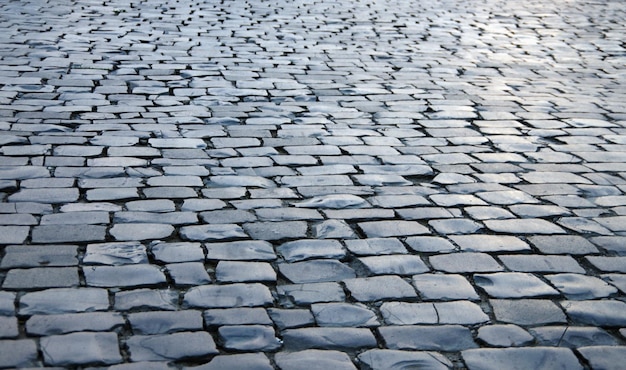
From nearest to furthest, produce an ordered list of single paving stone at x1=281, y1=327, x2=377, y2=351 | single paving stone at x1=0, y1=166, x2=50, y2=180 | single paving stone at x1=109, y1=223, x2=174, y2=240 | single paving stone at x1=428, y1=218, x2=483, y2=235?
single paving stone at x1=281, y1=327, x2=377, y2=351
single paving stone at x1=109, y1=223, x2=174, y2=240
single paving stone at x1=428, y1=218, x2=483, y2=235
single paving stone at x1=0, y1=166, x2=50, y2=180

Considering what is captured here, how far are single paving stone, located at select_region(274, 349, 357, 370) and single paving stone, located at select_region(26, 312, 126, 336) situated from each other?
24.1 inches

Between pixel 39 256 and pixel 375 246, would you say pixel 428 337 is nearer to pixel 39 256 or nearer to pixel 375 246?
pixel 375 246

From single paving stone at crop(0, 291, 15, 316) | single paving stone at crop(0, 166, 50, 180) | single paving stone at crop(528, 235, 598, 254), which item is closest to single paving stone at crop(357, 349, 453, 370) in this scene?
single paving stone at crop(528, 235, 598, 254)

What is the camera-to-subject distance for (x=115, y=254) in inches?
134

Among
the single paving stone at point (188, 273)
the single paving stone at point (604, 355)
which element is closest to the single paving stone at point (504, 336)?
the single paving stone at point (604, 355)

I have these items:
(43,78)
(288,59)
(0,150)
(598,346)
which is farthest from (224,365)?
(288,59)

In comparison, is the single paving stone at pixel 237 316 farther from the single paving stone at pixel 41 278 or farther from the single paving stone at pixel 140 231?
the single paving stone at pixel 140 231

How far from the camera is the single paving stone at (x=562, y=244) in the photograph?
12.0 ft

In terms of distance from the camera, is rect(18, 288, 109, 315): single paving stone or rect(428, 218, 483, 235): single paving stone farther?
rect(428, 218, 483, 235): single paving stone

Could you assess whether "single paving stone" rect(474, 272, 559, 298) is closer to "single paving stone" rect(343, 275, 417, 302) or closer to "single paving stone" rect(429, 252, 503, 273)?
"single paving stone" rect(429, 252, 503, 273)

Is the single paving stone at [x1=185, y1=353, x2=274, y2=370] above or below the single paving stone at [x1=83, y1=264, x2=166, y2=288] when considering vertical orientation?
above

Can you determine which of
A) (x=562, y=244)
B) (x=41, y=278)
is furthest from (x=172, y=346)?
(x=562, y=244)

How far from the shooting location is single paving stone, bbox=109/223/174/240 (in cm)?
360

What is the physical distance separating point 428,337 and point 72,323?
1256 millimetres
